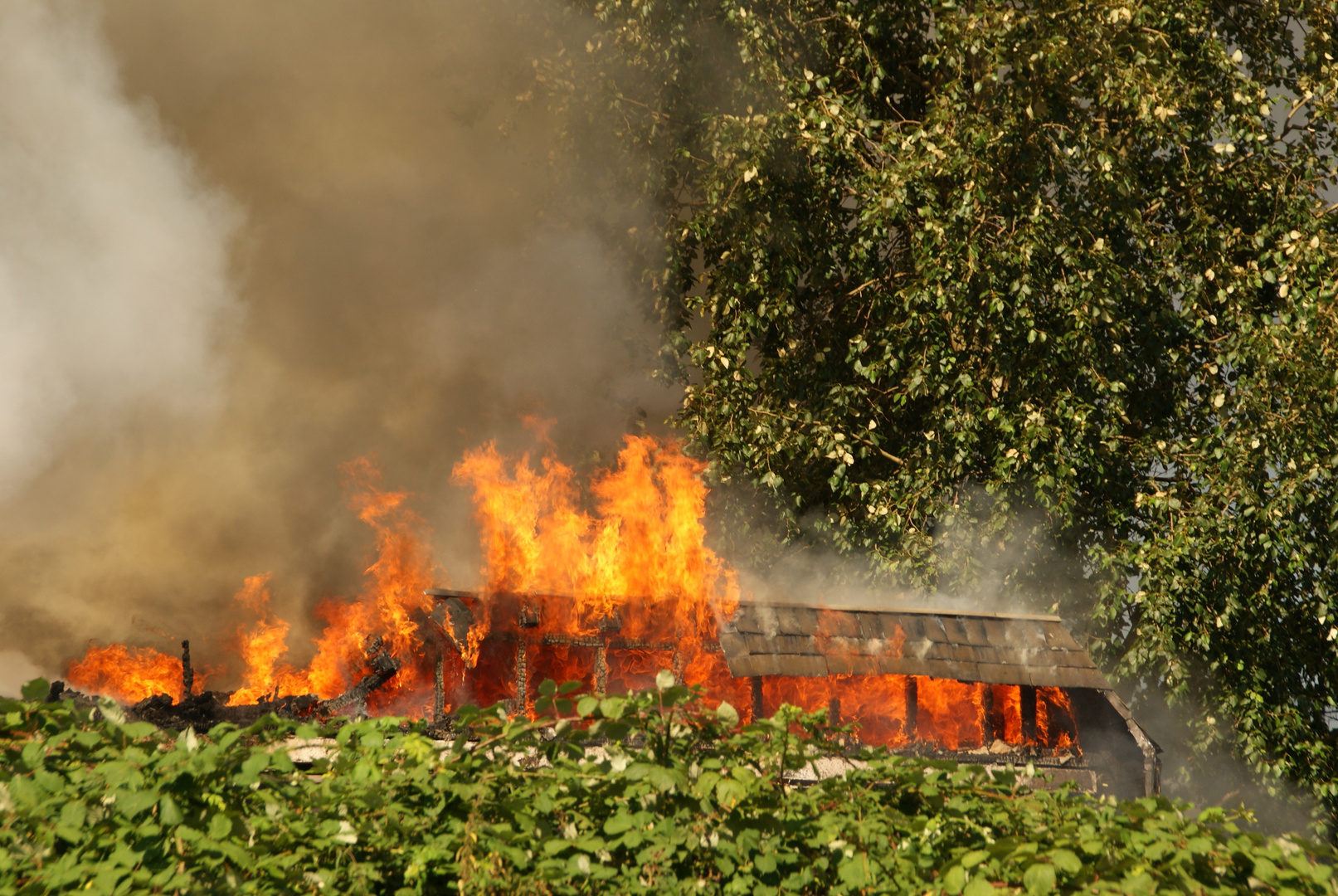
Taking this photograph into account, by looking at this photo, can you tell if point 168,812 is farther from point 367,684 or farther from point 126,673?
point 126,673

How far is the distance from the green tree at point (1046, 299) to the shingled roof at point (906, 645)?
8.12ft

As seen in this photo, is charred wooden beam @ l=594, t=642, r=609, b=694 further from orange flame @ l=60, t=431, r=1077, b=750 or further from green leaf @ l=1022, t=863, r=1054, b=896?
green leaf @ l=1022, t=863, r=1054, b=896

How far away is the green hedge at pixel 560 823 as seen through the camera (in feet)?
10.5

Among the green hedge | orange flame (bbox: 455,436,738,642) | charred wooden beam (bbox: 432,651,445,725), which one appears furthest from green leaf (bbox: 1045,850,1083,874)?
charred wooden beam (bbox: 432,651,445,725)

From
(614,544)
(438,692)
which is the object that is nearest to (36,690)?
(438,692)

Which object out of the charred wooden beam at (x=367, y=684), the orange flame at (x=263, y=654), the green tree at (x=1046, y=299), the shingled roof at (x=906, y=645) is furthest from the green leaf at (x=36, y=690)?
the green tree at (x=1046, y=299)

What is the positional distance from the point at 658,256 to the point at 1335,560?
9472 mm

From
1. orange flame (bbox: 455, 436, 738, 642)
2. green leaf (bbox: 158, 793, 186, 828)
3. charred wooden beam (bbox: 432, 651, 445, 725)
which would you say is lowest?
green leaf (bbox: 158, 793, 186, 828)

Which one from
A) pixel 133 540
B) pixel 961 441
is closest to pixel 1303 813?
pixel 961 441

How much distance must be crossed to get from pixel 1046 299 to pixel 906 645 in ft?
17.6

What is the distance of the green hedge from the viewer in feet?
10.5

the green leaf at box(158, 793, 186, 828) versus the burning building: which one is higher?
the burning building

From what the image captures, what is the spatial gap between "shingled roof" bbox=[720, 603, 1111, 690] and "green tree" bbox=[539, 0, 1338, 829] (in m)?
2.47

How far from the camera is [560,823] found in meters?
3.90
